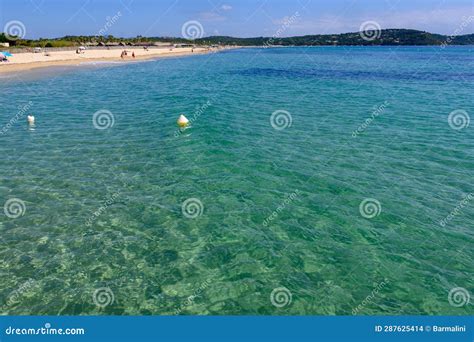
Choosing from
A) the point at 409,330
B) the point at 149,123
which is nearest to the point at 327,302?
the point at 409,330

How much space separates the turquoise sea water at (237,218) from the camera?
10305 millimetres

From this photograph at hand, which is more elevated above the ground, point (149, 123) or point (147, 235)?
point (149, 123)

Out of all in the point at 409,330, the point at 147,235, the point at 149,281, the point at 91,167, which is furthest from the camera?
the point at 91,167

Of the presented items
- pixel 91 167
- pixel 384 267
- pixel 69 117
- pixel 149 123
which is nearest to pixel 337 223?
pixel 384 267

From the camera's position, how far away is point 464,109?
1471 inches

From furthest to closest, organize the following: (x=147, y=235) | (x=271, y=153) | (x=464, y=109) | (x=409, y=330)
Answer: (x=464, y=109) < (x=271, y=153) < (x=147, y=235) < (x=409, y=330)

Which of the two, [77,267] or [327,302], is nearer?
[327,302]

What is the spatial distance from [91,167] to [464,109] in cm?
3792

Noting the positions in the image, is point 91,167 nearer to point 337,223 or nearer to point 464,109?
point 337,223

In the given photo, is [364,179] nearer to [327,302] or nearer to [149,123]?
[327,302]

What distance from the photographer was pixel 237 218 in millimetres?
14477

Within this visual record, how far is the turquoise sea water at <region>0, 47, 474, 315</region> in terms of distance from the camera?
10305mm

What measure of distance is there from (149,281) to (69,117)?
85.8 feet

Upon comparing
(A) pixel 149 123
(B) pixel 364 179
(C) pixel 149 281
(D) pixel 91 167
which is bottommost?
(C) pixel 149 281
